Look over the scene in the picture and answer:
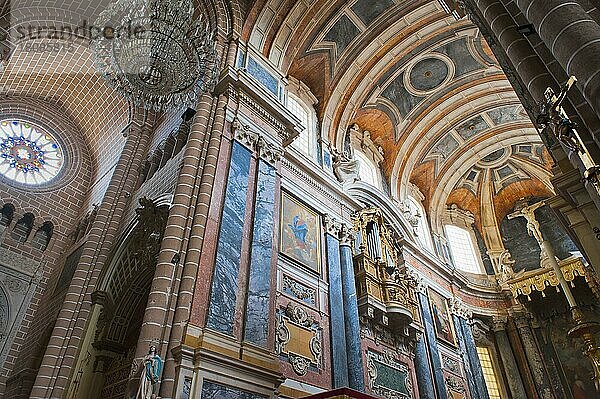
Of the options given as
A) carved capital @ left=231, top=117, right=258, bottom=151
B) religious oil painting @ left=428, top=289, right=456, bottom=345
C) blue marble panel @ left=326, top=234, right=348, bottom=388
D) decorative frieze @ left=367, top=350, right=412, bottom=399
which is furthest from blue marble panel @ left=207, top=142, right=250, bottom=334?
religious oil painting @ left=428, top=289, right=456, bottom=345

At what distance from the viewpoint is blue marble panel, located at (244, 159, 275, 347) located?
253 inches

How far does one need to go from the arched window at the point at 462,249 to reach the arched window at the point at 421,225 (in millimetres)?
1498

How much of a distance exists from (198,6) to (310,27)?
3177mm

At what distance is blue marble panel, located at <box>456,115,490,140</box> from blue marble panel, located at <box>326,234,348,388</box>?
9.21m

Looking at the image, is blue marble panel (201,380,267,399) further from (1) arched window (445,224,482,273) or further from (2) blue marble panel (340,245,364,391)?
(1) arched window (445,224,482,273)

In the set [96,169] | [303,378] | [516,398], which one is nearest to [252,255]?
[303,378]

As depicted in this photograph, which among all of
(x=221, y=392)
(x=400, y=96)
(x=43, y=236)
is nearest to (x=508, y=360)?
(x=400, y=96)

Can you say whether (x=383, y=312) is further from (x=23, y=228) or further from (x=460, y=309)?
(x=23, y=228)

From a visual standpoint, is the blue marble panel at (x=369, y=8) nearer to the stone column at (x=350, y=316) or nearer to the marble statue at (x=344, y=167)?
the marble statue at (x=344, y=167)

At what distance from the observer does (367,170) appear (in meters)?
14.4

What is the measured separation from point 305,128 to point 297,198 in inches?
109

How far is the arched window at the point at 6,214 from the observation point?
1244 centimetres

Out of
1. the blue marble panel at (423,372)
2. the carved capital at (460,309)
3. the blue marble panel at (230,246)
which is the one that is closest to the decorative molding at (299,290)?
the blue marble panel at (230,246)

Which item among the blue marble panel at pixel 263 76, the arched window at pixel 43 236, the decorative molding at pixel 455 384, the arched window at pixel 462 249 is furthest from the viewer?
the arched window at pixel 462 249
